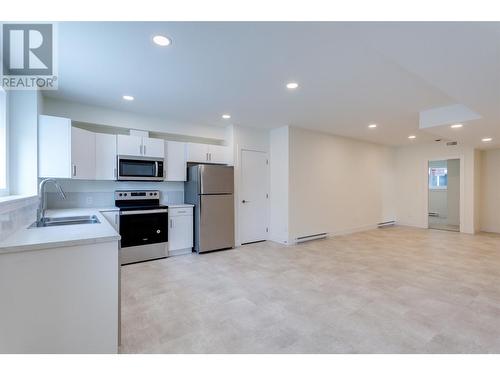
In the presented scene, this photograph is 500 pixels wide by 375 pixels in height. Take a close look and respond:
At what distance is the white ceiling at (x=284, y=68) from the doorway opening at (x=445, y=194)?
4.33 metres

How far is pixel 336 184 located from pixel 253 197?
213 cm

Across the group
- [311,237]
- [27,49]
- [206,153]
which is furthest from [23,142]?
[311,237]

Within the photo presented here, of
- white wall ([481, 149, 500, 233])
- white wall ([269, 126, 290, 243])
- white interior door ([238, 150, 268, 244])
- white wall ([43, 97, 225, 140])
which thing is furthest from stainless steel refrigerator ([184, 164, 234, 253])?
white wall ([481, 149, 500, 233])

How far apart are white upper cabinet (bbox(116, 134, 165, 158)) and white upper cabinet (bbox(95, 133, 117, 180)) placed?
0.10m

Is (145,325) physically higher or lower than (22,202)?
lower

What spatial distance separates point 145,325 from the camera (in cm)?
210

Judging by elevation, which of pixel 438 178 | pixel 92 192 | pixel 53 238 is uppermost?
pixel 438 178

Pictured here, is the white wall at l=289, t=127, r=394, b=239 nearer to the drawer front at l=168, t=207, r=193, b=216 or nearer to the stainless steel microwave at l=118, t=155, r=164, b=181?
the drawer front at l=168, t=207, r=193, b=216

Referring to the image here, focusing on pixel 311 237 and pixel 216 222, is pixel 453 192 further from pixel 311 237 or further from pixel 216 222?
pixel 216 222

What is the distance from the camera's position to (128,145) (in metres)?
3.88

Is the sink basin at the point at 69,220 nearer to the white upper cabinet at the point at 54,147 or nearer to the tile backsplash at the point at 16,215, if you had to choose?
the tile backsplash at the point at 16,215
